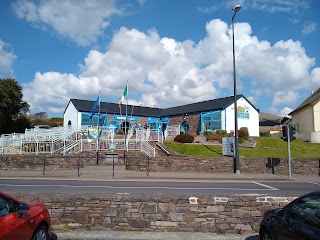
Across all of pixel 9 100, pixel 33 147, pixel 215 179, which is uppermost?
pixel 9 100

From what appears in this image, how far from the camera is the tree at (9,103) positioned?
45.8 m

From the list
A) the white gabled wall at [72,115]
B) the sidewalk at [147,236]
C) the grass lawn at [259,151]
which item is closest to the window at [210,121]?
the grass lawn at [259,151]

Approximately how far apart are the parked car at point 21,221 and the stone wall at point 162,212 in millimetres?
1203

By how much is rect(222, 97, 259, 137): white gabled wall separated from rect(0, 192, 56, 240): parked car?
37.0 metres

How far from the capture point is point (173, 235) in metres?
6.80

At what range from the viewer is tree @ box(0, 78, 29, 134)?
1804 inches

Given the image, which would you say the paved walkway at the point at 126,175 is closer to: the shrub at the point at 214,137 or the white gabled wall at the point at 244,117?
the shrub at the point at 214,137

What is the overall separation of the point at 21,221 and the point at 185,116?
42539mm

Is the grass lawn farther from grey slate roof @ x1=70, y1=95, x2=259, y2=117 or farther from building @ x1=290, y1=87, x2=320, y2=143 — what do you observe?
grey slate roof @ x1=70, y1=95, x2=259, y2=117

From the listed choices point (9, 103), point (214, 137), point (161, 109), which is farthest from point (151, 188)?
point (161, 109)

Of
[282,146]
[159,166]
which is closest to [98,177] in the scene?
[159,166]

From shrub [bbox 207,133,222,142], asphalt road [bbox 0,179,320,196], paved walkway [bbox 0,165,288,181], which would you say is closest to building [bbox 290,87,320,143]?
shrub [bbox 207,133,222,142]

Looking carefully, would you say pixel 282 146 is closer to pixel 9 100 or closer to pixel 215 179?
pixel 215 179

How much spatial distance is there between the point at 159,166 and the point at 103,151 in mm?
6556
